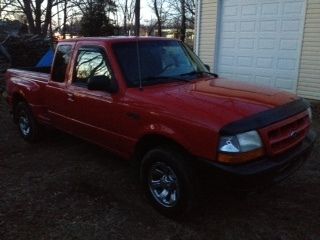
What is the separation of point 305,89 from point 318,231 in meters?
7.15

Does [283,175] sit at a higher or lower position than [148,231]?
higher

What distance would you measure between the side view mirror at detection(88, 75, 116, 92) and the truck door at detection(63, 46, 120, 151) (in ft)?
0.23

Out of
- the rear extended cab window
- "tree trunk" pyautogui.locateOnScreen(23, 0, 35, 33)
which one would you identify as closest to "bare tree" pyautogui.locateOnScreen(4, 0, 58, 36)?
"tree trunk" pyautogui.locateOnScreen(23, 0, 35, 33)

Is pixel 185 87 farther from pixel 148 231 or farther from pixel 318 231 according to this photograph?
pixel 318 231

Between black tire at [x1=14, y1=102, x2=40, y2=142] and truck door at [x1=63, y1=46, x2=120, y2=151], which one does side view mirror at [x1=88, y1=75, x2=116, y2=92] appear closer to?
truck door at [x1=63, y1=46, x2=120, y2=151]

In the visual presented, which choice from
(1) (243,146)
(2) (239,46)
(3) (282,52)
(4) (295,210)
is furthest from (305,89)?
(1) (243,146)

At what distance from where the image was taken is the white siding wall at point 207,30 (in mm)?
12336

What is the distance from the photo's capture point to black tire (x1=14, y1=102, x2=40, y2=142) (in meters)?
6.76

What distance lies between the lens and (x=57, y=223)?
4109 mm

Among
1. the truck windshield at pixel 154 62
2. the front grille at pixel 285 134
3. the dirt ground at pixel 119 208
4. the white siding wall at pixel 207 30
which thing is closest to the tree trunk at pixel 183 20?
the white siding wall at pixel 207 30

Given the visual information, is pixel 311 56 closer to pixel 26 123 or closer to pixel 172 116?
pixel 26 123

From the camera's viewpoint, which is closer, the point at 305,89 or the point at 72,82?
the point at 72,82

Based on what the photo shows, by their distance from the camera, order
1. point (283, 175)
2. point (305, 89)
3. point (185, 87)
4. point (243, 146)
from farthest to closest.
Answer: point (305, 89), point (185, 87), point (283, 175), point (243, 146)

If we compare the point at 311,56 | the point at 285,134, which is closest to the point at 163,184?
the point at 285,134
